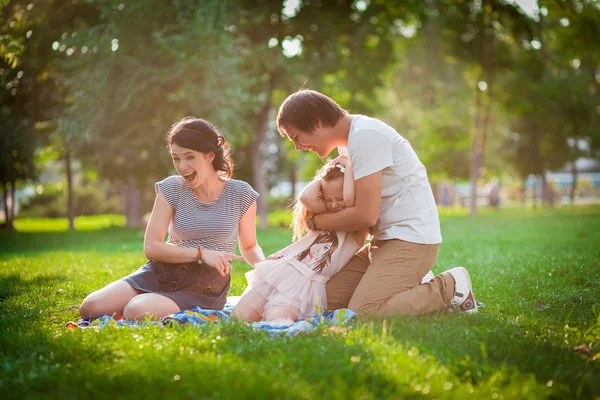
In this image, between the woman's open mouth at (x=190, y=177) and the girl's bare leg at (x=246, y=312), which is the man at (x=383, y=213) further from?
the woman's open mouth at (x=190, y=177)

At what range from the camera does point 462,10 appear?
Result: 74.2ft

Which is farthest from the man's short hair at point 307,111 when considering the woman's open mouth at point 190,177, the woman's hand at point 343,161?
the woman's open mouth at point 190,177

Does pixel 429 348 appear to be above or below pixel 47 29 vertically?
below

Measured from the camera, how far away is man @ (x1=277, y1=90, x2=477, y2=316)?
466 cm

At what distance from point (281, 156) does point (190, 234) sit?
82.5 ft

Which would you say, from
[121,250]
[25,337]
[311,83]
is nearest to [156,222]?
[25,337]

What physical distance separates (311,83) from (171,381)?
649 inches

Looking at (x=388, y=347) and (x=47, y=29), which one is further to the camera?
(x=47, y=29)

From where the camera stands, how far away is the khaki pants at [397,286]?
4.70 metres

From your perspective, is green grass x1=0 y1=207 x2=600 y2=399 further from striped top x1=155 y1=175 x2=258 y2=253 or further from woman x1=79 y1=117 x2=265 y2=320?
striped top x1=155 y1=175 x2=258 y2=253

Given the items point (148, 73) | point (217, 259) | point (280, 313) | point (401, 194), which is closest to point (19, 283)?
point (217, 259)

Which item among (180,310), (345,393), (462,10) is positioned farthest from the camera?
(462,10)

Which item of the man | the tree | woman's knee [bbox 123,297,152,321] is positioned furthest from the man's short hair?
the tree

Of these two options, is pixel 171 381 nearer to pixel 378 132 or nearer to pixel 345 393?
pixel 345 393
